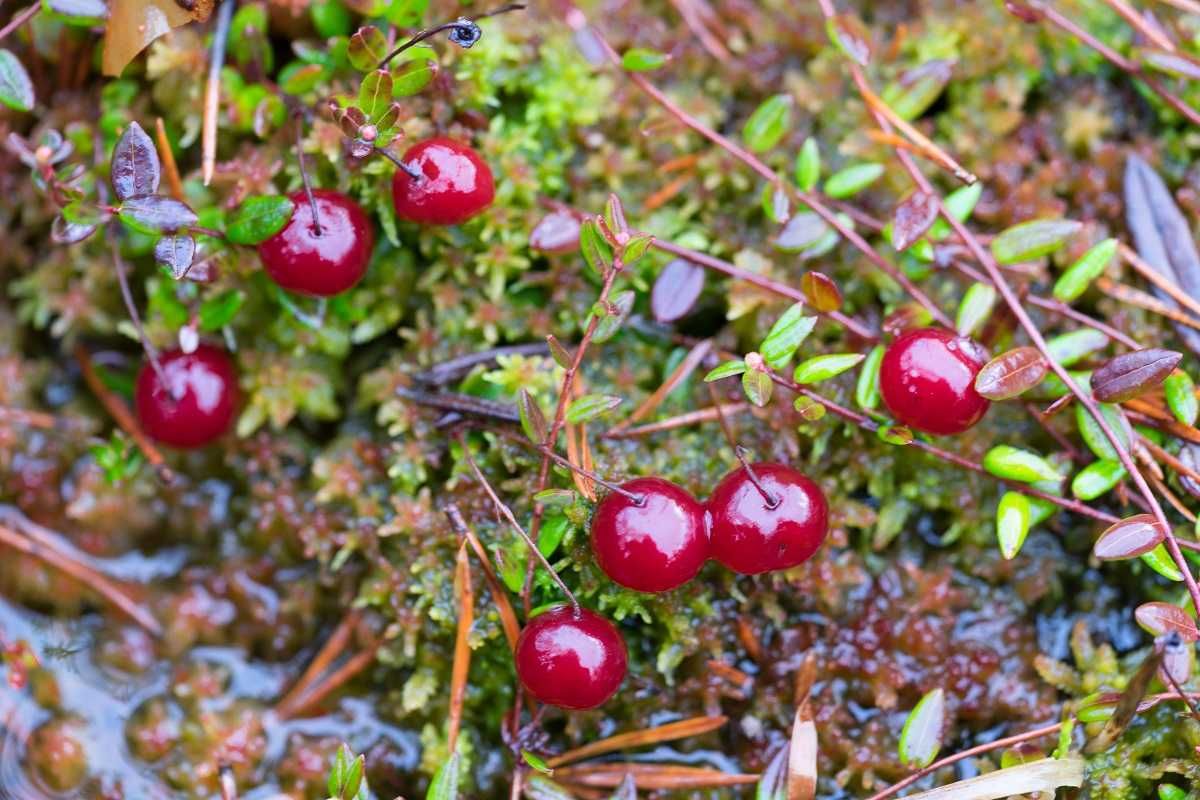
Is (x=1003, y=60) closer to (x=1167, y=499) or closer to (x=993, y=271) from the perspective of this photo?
(x=993, y=271)

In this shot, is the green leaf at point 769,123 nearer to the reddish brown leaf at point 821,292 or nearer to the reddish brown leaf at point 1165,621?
the reddish brown leaf at point 821,292

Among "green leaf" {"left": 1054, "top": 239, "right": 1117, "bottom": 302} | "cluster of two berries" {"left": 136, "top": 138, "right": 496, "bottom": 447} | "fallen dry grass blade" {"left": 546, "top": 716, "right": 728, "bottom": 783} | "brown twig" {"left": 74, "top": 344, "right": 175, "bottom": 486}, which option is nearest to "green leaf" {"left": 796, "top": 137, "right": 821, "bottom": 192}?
"green leaf" {"left": 1054, "top": 239, "right": 1117, "bottom": 302}

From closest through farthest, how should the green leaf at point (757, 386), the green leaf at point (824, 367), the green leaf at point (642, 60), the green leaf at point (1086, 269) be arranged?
1. the green leaf at point (757, 386)
2. the green leaf at point (824, 367)
3. the green leaf at point (1086, 269)
4. the green leaf at point (642, 60)

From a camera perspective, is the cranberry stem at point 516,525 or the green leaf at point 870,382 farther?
the green leaf at point 870,382

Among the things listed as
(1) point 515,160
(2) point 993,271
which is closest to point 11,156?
(1) point 515,160

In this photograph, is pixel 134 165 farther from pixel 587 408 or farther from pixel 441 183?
pixel 587 408

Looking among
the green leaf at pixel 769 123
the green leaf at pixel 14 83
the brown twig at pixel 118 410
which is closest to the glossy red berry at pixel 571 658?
the brown twig at pixel 118 410

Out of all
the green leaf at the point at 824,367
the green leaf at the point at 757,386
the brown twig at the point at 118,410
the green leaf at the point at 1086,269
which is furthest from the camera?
the brown twig at the point at 118,410
